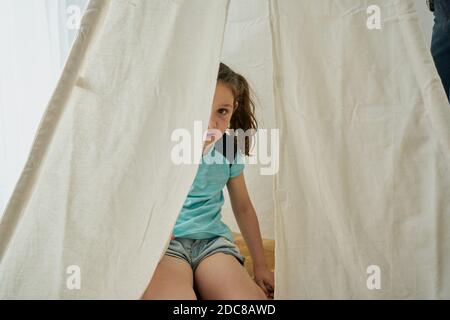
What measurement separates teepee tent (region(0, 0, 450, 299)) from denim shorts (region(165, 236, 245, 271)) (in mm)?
209

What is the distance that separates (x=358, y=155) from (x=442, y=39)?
0.41 metres

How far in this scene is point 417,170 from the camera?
0.80 m

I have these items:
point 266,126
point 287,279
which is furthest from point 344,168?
point 266,126

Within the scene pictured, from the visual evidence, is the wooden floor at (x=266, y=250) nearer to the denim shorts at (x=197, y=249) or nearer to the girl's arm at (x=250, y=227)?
the girl's arm at (x=250, y=227)

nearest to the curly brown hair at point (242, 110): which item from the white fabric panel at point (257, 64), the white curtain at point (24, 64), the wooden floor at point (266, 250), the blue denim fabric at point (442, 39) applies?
the white fabric panel at point (257, 64)

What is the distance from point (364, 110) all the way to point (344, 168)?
0.13 m

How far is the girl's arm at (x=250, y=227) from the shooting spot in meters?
1.13

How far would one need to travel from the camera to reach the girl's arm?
113 cm

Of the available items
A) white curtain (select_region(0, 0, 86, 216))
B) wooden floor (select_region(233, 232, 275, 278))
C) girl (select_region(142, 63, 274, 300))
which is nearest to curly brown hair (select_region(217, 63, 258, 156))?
girl (select_region(142, 63, 274, 300))

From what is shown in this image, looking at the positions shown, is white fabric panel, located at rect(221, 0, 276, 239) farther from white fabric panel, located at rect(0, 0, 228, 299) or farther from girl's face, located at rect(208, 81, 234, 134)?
white fabric panel, located at rect(0, 0, 228, 299)

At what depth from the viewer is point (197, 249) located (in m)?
1.07

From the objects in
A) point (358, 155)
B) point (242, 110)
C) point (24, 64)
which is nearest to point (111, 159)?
point (358, 155)
